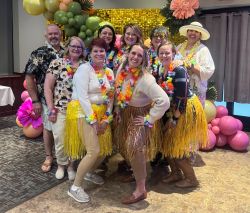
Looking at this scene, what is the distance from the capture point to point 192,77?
3.18 meters

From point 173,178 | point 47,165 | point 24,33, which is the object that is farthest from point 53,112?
point 24,33

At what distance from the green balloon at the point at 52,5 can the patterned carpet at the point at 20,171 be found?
5.32ft

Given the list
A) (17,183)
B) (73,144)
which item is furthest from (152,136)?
(17,183)

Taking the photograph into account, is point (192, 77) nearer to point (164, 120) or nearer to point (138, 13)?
point (164, 120)

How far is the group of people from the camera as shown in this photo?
95.7 inches

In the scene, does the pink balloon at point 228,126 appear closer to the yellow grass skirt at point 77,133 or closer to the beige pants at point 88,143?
the yellow grass skirt at point 77,133

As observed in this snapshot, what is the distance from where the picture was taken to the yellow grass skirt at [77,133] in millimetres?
2492

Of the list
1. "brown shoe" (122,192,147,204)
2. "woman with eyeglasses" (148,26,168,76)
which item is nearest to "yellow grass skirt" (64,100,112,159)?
"brown shoe" (122,192,147,204)

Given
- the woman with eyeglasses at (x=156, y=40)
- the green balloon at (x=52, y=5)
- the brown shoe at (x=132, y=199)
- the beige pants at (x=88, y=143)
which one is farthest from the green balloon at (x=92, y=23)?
the brown shoe at (x=132, y=199)

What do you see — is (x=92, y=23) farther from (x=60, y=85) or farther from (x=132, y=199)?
(x=132, y=199)

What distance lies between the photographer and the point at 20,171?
3129mm

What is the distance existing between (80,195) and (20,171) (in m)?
0.88

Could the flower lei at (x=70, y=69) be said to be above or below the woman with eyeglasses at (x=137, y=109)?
above

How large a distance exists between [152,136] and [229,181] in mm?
956
